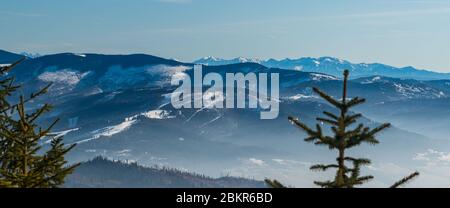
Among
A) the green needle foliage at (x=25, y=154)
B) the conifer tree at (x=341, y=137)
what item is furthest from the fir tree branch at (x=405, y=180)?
the green needle foliage at (x=25, y=154)

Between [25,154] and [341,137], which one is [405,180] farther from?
[25,154]

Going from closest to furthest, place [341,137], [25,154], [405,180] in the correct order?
[405,180] → [341,137] → [25,154]

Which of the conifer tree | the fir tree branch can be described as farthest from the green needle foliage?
the fir tree branch

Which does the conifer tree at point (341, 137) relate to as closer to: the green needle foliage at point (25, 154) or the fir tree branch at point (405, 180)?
the fir tree branch at point (405, 180)

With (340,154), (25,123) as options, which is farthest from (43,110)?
(340,154)

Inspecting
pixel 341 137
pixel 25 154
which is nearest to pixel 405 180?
pixel 341 137

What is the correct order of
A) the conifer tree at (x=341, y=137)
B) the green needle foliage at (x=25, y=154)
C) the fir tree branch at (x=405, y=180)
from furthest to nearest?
1. the green needle foliage at (x=25, y=154)
2. the conifer tree at (x=341, y=137)
3. the fir tree branch at (x=405, y=180)

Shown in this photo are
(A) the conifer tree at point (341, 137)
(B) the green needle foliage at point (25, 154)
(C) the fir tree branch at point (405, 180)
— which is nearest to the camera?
(C) the fir tree branch at point (405, 180)

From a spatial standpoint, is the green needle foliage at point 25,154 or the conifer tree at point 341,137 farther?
the green needle foliage at point 25,154

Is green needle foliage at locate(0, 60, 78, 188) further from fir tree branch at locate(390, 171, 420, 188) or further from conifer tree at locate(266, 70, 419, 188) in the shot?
fir tree branch at locate(390, 171, 420, 188)

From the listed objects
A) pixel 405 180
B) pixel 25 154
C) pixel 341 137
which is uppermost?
pixel 25 154

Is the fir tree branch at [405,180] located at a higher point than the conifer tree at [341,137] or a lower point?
lower
